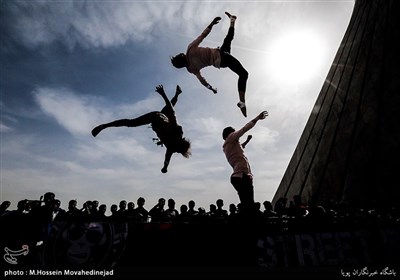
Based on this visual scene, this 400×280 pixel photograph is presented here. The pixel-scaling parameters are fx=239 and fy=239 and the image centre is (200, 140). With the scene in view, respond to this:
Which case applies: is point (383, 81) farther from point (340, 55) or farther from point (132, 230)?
point (132, 230)

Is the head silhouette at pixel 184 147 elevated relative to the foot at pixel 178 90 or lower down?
lower down

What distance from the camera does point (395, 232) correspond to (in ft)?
14.7

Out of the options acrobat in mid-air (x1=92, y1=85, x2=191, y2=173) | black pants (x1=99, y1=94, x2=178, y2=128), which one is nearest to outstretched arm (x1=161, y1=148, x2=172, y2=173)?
acrobat in mid-air (x1=92, y1=85, x2=191, y2=173)

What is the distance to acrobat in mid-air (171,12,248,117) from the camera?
15.1 feet

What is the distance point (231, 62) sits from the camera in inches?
183

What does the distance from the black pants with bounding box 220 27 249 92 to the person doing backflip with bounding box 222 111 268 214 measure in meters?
0.84

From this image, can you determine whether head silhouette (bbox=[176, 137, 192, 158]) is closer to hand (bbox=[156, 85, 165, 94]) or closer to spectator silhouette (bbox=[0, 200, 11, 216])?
hand (bbox=[156, 85, 165, 94])

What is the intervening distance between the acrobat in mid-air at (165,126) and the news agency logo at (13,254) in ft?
7.92

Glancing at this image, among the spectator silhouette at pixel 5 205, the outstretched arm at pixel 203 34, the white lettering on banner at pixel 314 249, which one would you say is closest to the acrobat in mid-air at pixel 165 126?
the outstretched arm at pixel 203 34

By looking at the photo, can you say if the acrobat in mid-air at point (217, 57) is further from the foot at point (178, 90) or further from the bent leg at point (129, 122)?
the foot at point (178, 90)

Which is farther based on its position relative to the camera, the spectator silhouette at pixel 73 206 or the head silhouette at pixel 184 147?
the spectator silhouette at pixel 73 206

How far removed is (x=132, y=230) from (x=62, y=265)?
3.83 ft

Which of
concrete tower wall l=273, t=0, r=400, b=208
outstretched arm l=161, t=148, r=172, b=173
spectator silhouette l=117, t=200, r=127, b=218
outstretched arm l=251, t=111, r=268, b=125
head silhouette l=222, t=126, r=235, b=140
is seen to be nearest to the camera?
outstretched arm l=251, t=111, r=268, b=125

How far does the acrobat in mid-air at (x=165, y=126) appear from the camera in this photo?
17.6 ft
